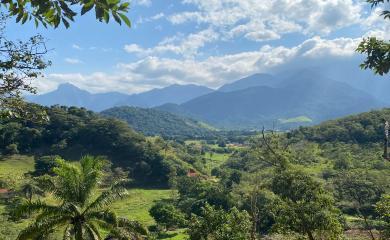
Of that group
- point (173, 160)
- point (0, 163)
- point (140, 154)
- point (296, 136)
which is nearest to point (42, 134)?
point (0, 163)

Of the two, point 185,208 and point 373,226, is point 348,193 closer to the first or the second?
point 373,226

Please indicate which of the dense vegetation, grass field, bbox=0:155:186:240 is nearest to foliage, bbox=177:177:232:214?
the dense vegetation

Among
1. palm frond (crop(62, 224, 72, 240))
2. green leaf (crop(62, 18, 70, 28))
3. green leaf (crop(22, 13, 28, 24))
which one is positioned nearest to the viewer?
green leaf (crop(62, 18, 70, 28))

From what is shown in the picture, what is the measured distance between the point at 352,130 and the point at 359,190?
8523cm

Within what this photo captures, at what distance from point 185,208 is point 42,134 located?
71706mm

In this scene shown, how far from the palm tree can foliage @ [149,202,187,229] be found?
175ft

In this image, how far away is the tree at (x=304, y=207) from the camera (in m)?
32.2

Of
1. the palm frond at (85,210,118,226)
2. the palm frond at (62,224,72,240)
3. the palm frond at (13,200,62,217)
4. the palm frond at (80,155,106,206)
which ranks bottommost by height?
the palm frond at (62,224,72,240)

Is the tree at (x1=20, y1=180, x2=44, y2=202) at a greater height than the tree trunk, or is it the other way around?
the tree trunk

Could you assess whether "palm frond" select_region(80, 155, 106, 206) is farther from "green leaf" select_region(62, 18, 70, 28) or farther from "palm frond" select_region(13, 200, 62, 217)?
"green leaf" select_region(62, 18, 70, 28)

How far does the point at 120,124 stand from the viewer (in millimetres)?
151250

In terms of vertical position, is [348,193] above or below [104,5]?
below

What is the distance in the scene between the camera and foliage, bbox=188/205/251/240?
3988cm

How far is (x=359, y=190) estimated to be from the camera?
69.2 meters
